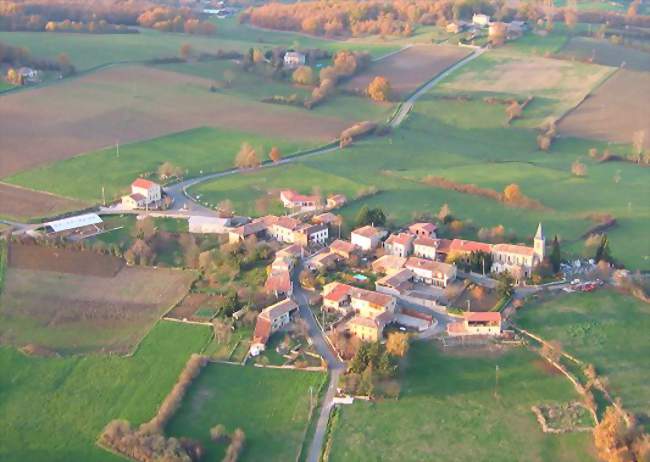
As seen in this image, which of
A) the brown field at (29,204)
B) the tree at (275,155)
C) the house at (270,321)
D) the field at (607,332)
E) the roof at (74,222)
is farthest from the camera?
the tree at (275,155)

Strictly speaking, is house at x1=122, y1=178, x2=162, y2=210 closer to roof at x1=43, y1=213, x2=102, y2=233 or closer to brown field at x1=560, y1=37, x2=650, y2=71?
roof at x1=43, y1=213, x2=102, y2=233

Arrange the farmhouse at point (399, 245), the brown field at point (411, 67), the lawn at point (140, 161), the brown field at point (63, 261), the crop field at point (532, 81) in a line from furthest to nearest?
the brown field at point (411, 67), the crop field at point (532, 81), the lawn at point (140, 161), the farmhouse at point (399, 245), the brown field at point (63, 261)

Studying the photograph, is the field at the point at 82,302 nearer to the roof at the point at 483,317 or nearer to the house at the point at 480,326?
the house at the point at 480,326

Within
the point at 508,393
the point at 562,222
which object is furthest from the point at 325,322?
the point at 562,222

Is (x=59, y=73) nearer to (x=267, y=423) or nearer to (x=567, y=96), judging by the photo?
(x=567, y=96)

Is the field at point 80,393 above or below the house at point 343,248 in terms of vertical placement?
below

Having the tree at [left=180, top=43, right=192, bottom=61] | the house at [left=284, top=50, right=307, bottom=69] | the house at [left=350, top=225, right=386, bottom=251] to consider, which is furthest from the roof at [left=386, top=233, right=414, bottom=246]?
the tree at [left=180, top=43, right=192, bottom=61]

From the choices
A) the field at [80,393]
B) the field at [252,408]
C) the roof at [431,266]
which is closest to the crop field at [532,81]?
the roof at [431,266]
